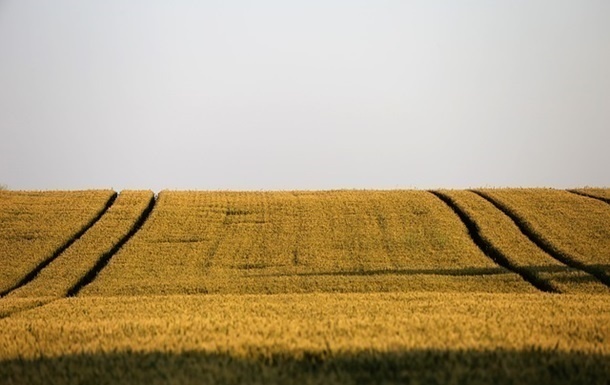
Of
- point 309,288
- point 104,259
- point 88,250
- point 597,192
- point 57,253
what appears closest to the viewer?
point 309,288

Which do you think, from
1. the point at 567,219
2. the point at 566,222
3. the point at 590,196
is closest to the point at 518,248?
the point at 566,222

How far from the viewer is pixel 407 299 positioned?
25797 mm

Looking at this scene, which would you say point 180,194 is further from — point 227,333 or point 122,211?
point 227,333

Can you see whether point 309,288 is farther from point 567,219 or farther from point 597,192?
point 597,192

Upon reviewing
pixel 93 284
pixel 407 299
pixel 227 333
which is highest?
pixel 227 333

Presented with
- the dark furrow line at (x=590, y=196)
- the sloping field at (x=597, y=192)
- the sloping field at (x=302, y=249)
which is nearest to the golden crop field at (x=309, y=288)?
the sloping field at (x=302, y=249)

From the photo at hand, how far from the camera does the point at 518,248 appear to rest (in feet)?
134

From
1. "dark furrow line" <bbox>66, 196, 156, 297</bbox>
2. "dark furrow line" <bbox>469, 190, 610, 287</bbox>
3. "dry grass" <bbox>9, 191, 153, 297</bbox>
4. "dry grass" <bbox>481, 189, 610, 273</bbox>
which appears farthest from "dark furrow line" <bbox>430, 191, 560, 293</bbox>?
"dry grass" <bbox>9, 191, 153, 297</bbox>

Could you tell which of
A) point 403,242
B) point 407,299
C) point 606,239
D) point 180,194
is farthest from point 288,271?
point 180,194

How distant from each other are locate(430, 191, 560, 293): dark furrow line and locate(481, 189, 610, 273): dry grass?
3048 mm

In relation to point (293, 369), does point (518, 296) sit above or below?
below

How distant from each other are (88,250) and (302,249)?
1116 centimetres

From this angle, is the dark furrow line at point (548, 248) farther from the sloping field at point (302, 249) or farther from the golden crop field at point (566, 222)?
the sloping field at point (302, 249)

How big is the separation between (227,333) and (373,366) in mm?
4050
